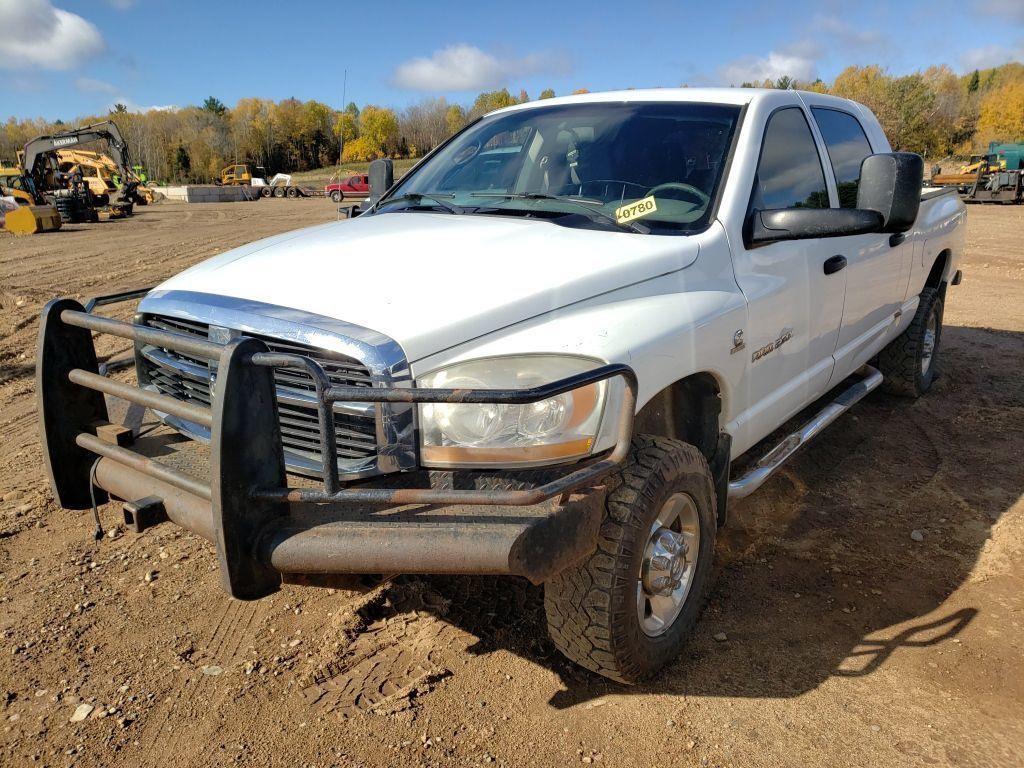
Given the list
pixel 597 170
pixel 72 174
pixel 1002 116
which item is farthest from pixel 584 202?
pixel 1002 116

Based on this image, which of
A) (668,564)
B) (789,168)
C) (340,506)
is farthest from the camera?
(789,168)

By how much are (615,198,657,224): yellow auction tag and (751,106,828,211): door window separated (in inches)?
17.9

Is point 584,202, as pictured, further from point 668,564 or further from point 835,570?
point 835,570

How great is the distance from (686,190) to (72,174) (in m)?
30.6

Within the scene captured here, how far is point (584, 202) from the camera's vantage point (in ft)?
11.0

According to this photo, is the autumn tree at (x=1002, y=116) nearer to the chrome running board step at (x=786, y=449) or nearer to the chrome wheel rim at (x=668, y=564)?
the chrome running board step at (x=786, y=449)

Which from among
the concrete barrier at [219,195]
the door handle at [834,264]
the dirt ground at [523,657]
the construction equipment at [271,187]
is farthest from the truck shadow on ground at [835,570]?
the construction equipment at [271,187]

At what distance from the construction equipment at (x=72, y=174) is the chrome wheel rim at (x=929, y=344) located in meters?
25.1

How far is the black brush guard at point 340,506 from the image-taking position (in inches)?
82.3

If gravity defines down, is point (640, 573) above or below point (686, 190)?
below

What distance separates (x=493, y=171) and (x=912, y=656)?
2718 mm

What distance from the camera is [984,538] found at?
12.7 ft

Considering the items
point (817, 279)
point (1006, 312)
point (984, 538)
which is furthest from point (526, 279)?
point (1006, 312)

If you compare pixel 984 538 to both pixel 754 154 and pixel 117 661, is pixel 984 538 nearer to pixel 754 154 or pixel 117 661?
pixel 754 154
